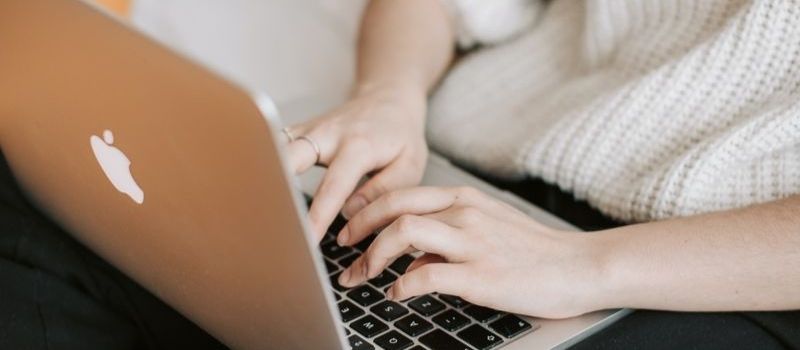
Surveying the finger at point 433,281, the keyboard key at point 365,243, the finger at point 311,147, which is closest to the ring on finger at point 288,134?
the finger at point 311,147

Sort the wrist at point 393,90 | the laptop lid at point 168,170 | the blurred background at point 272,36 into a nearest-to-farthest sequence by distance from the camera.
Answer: the laptop lid at point 168,170, the wrist at point 393,90, the blurred background at point 272,36

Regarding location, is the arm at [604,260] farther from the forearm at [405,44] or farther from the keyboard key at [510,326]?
the forearm at [405,44]

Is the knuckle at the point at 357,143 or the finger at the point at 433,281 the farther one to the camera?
the knuckle at the point at 357,143

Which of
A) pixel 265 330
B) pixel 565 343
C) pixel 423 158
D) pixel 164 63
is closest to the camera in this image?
pixel 164 63

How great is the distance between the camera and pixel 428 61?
114cm

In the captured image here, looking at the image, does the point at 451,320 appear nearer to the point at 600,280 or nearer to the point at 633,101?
the point at 600,280

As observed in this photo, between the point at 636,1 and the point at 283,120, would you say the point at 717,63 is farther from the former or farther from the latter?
the point at 283,120

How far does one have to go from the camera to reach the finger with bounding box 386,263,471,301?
76 cm

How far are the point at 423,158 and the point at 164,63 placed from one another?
47 centimetres

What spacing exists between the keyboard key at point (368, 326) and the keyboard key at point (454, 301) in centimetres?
6

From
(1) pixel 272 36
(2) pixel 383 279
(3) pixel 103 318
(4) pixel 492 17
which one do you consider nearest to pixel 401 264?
(2) pixel 383 279

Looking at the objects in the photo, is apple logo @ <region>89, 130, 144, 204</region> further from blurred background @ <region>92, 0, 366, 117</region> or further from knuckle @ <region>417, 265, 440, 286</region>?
blurred background @ <region>92, 0, 366, 117</region>

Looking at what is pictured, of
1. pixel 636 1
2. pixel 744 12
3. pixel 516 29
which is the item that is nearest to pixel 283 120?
pixel 516 29

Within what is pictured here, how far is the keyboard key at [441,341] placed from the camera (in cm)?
78
